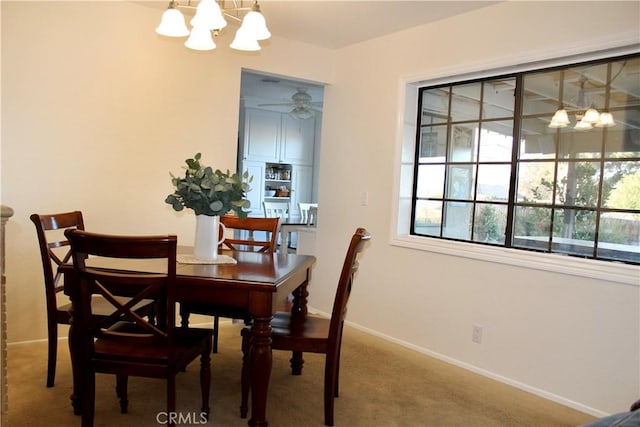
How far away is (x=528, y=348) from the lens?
2752 mm

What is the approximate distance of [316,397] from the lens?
251 centimetres

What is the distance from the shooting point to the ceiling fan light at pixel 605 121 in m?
2.54

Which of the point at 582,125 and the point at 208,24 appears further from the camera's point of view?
the point at 582,125

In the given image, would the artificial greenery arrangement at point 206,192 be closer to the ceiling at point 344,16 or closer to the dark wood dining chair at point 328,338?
the dark wood dining chair at point 328,338

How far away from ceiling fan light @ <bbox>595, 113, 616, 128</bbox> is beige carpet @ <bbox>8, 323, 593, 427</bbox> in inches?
62.6

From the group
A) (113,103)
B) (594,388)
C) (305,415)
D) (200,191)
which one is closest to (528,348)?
(594,388)

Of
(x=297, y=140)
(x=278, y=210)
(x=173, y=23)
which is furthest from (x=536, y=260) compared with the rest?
(x=297, y=140)

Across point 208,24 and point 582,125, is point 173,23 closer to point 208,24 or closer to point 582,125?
point 208,24

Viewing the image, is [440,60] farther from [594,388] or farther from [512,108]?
[594,388]

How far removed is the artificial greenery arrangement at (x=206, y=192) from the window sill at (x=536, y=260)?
161 cm

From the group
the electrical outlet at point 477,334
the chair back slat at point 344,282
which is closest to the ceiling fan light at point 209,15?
the chair back slat at point 344,282

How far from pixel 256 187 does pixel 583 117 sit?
5.00m

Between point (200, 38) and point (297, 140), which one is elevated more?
point (297, 140)

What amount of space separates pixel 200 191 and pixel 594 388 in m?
2.31
